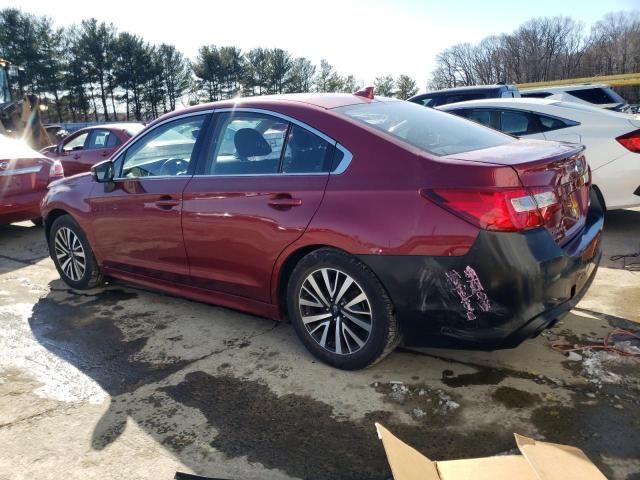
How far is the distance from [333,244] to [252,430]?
1066 millimetres

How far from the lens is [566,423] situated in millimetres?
2652

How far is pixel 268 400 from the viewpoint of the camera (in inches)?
120

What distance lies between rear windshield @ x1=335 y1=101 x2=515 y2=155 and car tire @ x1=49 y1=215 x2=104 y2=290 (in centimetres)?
284

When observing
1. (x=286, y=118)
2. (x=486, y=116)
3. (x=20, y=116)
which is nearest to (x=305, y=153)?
(x=286, y=118)

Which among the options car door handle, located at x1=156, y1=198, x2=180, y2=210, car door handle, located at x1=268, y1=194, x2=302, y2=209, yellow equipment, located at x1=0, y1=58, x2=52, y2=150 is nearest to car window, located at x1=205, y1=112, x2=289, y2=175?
car door handle, located at x1=268, y1=194, x2=302, y2=209

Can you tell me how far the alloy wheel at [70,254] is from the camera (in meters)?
4.98

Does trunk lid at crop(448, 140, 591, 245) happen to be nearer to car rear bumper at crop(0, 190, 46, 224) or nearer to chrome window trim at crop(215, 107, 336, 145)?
chrome window trim at crop(215, 107, 336, 145)

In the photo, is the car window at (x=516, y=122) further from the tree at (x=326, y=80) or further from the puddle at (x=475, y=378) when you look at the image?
the tree at (x=326, y=80)

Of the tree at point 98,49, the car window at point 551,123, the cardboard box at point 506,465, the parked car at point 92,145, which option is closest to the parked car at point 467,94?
the car window at point 551,123

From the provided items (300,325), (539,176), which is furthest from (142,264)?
(539,176)

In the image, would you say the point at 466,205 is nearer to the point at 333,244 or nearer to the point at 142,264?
the point at 333,244

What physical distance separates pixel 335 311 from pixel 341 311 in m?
0.04

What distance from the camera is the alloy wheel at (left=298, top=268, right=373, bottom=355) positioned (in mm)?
3102

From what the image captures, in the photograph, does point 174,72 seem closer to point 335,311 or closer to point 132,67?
point 132,67
